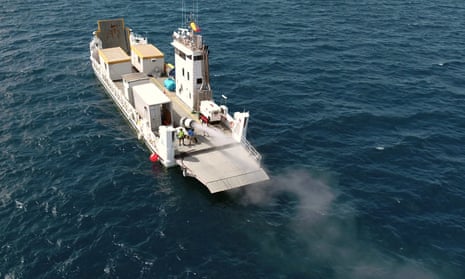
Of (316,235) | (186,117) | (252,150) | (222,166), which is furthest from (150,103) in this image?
(316,235)

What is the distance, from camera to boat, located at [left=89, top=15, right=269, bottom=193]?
4581 centimetres

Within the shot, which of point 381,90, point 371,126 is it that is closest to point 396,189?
point 371,126

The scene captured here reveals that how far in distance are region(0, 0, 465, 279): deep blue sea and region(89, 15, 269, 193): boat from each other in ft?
8.51

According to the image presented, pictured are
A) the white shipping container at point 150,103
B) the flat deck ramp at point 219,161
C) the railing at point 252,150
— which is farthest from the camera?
the white shipping container at point 150,103

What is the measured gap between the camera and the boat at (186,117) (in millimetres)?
45812

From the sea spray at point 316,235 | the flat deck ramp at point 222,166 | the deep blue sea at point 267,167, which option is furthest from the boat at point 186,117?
the sea spray at point 316,235

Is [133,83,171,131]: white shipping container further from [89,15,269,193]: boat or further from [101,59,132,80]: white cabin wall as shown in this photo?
[101,59,132,80]: white cabin wall

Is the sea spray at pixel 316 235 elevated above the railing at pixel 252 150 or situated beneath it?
situated beneath

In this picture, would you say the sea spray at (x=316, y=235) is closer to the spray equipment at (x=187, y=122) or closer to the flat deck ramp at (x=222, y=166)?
the flat deck ramp at (x=222, y=166)

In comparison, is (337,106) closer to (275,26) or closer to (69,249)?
(275,26)

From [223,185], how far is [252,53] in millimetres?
43726

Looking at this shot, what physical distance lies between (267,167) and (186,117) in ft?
41.3

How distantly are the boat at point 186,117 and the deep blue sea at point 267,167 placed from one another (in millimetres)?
2594

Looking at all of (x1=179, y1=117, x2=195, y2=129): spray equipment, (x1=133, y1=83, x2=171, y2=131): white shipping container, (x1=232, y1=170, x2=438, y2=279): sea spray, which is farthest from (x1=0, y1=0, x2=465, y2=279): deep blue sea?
(x1=179, y1=117, x2=195, y2=129): spray equipment
